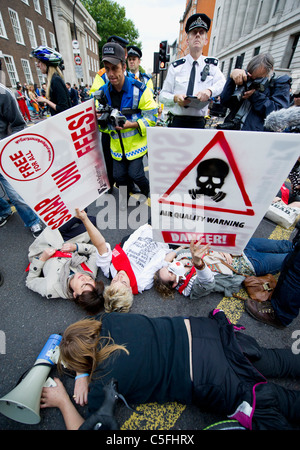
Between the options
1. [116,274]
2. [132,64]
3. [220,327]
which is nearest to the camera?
[220,327]

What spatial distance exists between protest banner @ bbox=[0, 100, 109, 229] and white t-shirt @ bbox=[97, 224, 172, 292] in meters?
0.59

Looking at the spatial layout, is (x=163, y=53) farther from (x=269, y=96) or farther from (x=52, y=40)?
(x=52, y=40)

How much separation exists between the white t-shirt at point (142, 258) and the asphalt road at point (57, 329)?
0.21 metres

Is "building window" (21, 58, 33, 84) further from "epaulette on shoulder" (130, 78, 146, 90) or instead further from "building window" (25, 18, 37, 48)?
"epaulette on shoulder" (130, 78, 146, 90)

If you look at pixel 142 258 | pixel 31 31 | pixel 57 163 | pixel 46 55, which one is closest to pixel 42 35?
pixel 31 31

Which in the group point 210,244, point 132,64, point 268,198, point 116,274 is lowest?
point 116,274

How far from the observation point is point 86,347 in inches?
50.6

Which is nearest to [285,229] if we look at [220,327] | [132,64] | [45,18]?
[220,327]

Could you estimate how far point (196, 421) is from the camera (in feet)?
4.70

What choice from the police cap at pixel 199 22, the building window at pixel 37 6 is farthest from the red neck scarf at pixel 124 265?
the building window at pixel 37 6

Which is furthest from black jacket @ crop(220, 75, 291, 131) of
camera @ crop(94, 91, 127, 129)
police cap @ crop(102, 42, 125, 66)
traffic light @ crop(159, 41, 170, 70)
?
traffic light @ crop(159, 41, 170, 70)

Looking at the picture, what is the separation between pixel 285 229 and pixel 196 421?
2750mm

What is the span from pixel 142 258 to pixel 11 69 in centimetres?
2087
